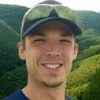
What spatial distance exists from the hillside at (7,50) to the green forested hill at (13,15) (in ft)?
116

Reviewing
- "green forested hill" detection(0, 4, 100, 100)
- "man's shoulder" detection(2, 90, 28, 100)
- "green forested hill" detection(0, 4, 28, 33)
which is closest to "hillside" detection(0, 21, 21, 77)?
"green forested hill" detection(0, 4, 100, 100)

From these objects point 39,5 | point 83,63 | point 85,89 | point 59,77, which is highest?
point 39,5

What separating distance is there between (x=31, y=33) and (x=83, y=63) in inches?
3606

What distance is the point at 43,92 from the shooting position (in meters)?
3.76

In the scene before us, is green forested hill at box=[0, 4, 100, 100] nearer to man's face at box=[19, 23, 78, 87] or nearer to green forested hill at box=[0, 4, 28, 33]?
green forested hill at box=[0, 4, 28, 33]

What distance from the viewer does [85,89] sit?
239ft

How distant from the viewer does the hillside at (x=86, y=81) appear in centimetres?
7131

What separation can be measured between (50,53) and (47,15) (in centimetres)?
38

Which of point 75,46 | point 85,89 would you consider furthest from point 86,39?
point 75,46

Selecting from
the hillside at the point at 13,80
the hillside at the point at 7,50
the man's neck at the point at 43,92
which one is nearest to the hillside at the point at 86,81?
the hillside at the point at 13,80

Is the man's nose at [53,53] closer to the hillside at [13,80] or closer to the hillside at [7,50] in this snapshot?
the hillside at [13,80]

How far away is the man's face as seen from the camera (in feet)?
11.7

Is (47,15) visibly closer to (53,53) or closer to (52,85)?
(53,53)

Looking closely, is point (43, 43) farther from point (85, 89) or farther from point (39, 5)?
point (85, 89)
